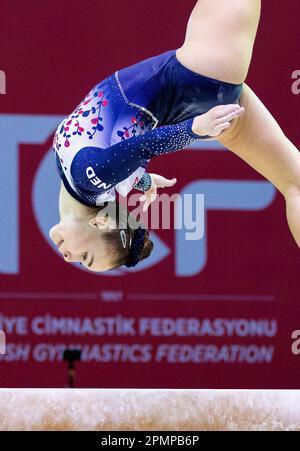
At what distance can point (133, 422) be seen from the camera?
13.8 ft

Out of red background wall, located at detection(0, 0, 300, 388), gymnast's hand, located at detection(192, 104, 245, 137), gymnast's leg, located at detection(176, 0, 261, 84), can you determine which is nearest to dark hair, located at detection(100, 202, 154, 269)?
gymnast's hand, located at detection(192, 104, 245, 137)

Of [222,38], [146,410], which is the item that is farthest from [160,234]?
[222,38]

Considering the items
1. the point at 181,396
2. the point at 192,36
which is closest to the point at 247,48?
the point at 192,36

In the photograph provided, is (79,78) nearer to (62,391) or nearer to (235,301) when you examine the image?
(235,301)

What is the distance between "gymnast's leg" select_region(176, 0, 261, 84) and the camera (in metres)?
3.72

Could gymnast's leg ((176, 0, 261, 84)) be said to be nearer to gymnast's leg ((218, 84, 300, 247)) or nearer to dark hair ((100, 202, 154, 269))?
gymnast's leg ((218, 84, 300, 247))

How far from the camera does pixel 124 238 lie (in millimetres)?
3787

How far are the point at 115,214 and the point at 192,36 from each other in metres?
0.76

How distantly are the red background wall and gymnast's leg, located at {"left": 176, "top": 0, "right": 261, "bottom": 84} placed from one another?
2.25 metres

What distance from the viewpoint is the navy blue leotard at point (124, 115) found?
3.63 m

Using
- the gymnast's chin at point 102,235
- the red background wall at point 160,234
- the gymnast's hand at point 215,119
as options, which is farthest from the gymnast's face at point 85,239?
the red background wall at point 160,234

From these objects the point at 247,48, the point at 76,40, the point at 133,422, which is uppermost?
the point at 76,40

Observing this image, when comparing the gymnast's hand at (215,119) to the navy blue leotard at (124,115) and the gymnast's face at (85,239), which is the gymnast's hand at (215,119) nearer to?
the navy blue leotard at (124,115)

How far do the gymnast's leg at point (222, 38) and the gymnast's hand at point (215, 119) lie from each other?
300 millimetres
